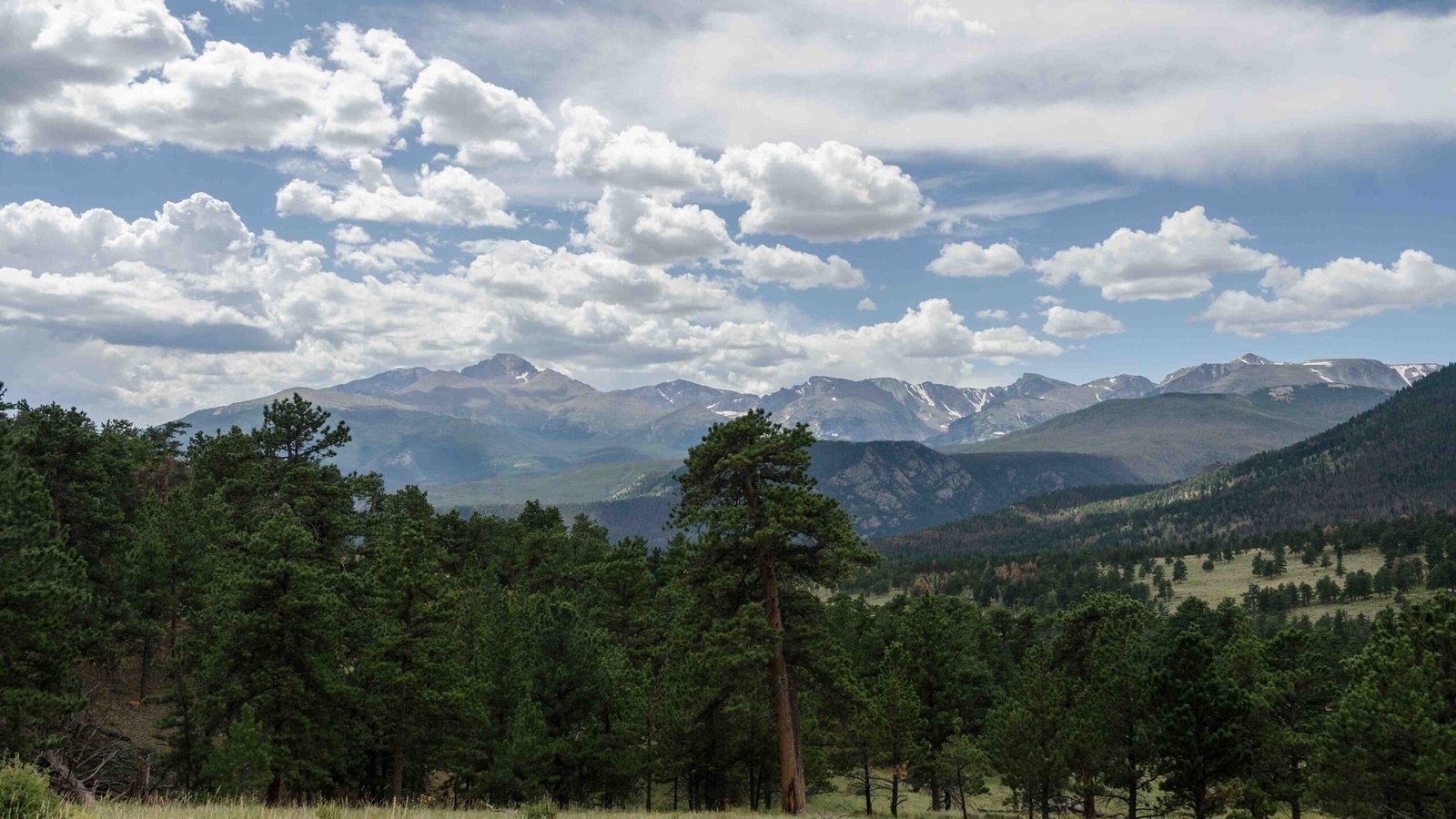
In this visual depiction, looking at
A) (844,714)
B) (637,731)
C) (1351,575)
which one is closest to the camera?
(844,714)

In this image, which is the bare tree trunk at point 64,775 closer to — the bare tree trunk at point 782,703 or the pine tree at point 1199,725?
the bare tree trunk at point 782,703

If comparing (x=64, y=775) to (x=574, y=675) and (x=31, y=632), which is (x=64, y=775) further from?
(x=574, y=675)

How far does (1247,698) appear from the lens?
37625mm

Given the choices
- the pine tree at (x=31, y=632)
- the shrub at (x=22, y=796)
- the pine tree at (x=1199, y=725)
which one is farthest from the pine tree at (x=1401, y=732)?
the pine tree at (x=31, y=632)

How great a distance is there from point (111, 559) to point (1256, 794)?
61.0 meters

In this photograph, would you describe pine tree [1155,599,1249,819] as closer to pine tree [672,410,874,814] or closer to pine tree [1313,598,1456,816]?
pine tree [1313,598,1456,816]

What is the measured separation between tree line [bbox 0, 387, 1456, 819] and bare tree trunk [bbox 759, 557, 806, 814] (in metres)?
0.11

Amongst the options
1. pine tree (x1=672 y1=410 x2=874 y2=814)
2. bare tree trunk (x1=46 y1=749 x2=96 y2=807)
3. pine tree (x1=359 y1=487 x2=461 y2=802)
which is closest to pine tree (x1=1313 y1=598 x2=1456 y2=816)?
pine tree (x1=672 y1=410 x2=874 y2=814)

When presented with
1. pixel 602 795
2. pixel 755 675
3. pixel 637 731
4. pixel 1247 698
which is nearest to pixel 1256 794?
pixel 1247 698

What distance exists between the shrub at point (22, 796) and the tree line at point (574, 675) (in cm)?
1274

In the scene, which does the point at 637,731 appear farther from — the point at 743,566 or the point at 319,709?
the point at 743,566

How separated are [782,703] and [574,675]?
19.0 m

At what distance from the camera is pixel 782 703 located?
28.9 meters

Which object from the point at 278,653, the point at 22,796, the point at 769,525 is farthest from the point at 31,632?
the point at 769,525
